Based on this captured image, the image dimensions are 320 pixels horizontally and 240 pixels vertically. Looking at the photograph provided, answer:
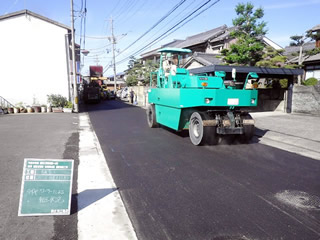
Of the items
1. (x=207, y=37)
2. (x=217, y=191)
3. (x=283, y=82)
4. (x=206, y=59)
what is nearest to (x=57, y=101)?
(x=206, y=59)

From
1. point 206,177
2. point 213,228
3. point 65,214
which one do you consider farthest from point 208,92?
point 65,214

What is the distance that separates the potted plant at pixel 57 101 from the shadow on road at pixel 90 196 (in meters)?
15.9

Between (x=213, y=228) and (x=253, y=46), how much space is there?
50.5ft

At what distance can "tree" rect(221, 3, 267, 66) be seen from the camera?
16.4 meters

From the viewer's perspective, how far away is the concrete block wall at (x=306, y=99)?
1334 centimetres

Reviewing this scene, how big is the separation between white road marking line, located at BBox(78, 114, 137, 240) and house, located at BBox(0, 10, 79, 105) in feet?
51.8

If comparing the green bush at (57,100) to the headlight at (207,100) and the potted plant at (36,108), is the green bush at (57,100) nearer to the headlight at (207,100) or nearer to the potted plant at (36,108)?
the potted plant at (36,108)

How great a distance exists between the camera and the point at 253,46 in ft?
53.1

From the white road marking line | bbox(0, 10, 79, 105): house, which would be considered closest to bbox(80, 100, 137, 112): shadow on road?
bbox(0, 10, 79, 105): house

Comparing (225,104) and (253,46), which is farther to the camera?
(253,46)

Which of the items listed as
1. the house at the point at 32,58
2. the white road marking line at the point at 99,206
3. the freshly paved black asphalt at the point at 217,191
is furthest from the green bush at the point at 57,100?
the white road marking line at the point at 99,206

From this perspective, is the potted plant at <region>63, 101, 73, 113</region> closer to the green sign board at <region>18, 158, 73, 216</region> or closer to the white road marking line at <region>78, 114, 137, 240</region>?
the white road marking line at <region>78, 114, 137, 240</region>

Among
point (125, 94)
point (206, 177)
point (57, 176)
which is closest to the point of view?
point (57, 176)

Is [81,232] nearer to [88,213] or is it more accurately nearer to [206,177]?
[88,213]
